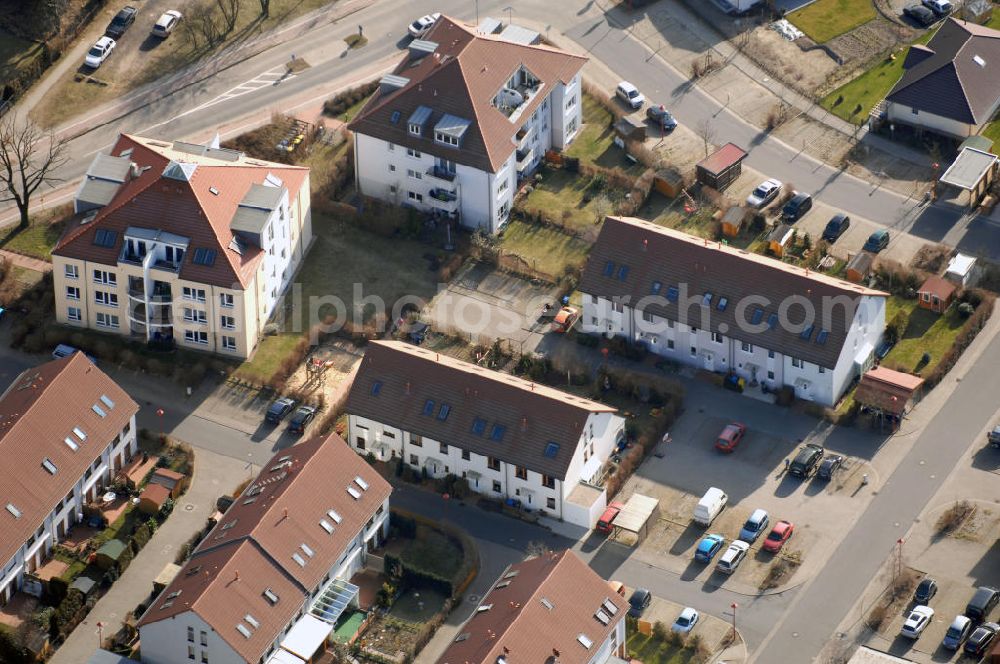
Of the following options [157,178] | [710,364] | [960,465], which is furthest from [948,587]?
[157,178]

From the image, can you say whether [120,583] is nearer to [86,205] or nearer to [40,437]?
[40,437]

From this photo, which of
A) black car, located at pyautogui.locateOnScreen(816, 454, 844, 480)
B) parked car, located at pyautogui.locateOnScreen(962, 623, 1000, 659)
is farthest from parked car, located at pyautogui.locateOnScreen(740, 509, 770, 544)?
parked car, located at pyautogui.locateOnScreen(962, 623, 1000, 659)

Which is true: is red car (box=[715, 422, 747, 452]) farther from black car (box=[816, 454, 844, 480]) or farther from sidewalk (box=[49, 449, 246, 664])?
sidewalk (box=[49, 449, 246, 664])

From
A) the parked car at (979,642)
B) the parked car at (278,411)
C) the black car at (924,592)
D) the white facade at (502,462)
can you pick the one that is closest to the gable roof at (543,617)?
the white facade at (502,462)

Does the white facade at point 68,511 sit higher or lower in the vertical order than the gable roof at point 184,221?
lower

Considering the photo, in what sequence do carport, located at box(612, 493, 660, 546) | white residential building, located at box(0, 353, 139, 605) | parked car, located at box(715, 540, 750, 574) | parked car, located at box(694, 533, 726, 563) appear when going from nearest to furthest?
white residential building, located at box(0, 353, 139, 605), parked car, located at box(715, 540, 750, 574), parked car, located at box(694, 533, 726, 563), carport, located at box(612, 493, 660, 546)

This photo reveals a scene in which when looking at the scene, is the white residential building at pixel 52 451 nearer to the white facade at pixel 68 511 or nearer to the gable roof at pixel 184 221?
the white facade at pixel 68 511
